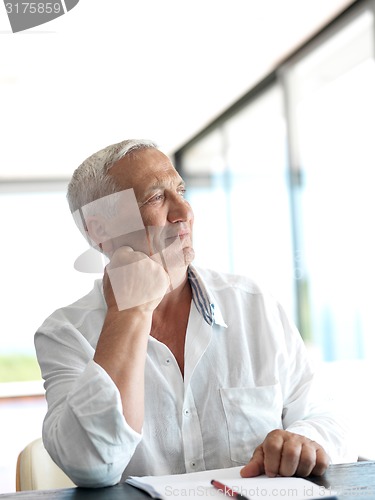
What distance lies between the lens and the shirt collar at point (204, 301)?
1.42m

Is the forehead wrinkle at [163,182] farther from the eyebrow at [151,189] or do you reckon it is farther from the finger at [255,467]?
the finger at [255,467]

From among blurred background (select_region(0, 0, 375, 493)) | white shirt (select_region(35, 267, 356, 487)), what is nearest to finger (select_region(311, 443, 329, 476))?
white shirt (select_region(35, 267, 356, 487))

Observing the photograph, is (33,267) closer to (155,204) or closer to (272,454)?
(155,204)

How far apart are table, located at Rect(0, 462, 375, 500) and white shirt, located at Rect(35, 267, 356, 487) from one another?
9cm

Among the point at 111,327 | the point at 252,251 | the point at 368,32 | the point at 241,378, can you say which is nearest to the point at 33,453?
the point at 111,327

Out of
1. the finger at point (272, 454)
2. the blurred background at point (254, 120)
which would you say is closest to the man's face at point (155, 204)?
the finger at point (272, 454)

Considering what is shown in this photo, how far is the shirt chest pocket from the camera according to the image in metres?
1.33

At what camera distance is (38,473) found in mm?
1345

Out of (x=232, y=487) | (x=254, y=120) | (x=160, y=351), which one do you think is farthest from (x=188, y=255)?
(x=254, y=120)

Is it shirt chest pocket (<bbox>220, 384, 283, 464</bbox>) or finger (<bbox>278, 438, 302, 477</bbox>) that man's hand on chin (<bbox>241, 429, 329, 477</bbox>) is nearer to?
finger (<bbox>278, 438, 302, 477</bbox>)

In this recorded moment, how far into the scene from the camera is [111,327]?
4.10 feet

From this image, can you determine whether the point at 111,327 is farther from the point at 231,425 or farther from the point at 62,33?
the point at 62,33

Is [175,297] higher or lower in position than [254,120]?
lower

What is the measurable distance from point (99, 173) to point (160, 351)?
1.27 ft
